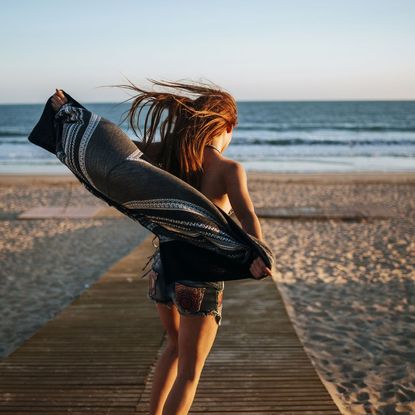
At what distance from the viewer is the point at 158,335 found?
4.44 metres

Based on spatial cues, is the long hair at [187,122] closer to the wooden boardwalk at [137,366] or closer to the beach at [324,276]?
the wooden boardwalk at [137,366]

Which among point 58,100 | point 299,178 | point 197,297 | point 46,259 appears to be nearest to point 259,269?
point 197,297

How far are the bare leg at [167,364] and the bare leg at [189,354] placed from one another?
0.69 feet

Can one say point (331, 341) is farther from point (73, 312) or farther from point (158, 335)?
point (73, 312)

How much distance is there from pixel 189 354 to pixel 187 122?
916 millimetres

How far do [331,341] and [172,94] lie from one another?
3.39m

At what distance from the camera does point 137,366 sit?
3.81 meters

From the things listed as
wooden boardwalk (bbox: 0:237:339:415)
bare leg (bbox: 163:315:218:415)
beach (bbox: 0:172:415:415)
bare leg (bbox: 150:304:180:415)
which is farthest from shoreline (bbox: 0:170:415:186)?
bare leg (bbox: 163:315:218:415)

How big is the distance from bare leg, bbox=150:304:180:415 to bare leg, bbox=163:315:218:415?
21 cm

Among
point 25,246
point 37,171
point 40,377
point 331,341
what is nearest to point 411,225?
point 331,341

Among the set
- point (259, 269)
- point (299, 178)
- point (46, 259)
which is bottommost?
point (299, 178)

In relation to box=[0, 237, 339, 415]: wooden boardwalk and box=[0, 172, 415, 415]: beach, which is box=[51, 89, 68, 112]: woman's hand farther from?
box=[0, 172, 415, 415]: beach

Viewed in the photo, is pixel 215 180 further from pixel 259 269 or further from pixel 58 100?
pixel 58 100

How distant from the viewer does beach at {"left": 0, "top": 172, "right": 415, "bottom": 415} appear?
164 inches
